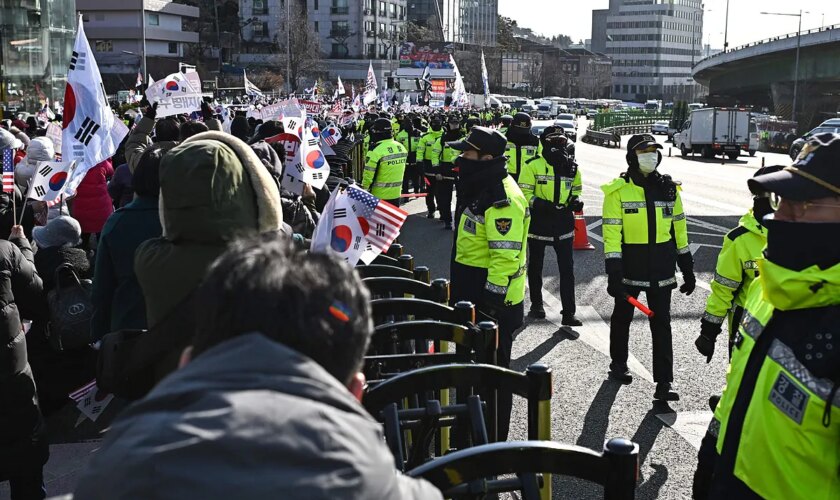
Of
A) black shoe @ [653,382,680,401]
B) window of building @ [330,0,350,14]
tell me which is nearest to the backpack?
black shoe @ [653,382,680,401]

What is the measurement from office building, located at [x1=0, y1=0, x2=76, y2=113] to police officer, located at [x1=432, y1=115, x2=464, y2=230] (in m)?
21.6

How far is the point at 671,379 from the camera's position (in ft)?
22.1

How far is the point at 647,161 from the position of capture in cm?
687

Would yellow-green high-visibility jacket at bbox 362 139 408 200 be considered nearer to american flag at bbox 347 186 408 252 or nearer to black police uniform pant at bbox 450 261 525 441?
black police uniform pant at bbox 450 261 525 441

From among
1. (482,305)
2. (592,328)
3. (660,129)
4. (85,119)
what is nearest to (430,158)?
(592,328)

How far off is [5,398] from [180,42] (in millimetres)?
113326

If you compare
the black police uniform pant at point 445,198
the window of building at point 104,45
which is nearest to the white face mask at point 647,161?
the black police uniform pant at point 445,198

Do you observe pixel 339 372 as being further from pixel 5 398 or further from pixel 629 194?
pixel 629 194

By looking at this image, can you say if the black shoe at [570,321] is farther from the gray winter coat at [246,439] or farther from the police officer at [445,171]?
the gray winter coat at [246,439]

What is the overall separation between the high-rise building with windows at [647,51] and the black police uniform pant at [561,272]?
566 ft

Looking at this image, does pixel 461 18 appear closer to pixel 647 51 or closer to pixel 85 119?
pixel 647 51

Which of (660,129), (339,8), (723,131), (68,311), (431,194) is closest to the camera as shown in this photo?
(68,311)

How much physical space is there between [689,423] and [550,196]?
3946 mm

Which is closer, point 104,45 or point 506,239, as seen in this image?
point 506,239
